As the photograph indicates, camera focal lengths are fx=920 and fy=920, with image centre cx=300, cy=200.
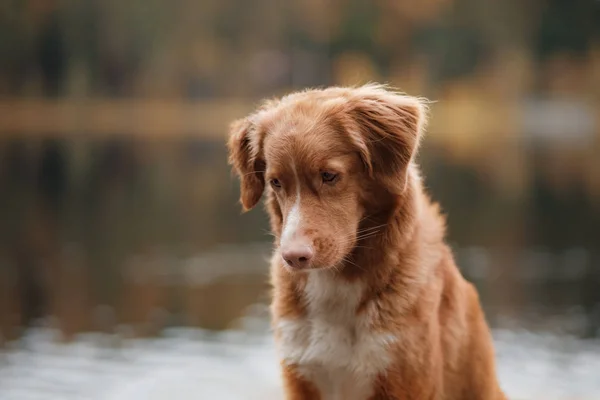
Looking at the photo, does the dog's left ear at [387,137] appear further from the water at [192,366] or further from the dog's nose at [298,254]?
the water at [192,366]

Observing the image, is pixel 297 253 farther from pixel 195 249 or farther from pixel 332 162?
pixel 195 249

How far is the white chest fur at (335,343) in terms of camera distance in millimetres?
4727

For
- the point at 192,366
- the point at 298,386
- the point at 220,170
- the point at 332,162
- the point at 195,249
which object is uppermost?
the point at 220,170

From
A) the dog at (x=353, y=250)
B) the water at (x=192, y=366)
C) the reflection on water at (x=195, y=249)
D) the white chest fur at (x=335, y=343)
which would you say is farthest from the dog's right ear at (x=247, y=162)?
the reflection on water at (x=195, y=249)

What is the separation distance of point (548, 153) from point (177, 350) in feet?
128

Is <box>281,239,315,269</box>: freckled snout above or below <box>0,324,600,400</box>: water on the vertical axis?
above

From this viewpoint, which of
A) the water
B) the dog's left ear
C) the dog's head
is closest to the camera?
the dog's head

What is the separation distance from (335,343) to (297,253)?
2.24ft

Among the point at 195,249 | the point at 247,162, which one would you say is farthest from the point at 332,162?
the point at 195,249

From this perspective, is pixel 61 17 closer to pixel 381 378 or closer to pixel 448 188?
pixel 448 188

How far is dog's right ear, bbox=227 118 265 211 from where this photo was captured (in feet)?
16.5

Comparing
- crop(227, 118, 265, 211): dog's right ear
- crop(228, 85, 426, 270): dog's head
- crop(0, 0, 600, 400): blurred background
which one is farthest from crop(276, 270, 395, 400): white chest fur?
crop(0, 0, 600, 400): blurred background

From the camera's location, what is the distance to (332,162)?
179 inches

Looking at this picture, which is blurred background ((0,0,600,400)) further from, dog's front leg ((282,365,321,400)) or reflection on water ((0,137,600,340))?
dog's front leg ((282,365,321,400))
